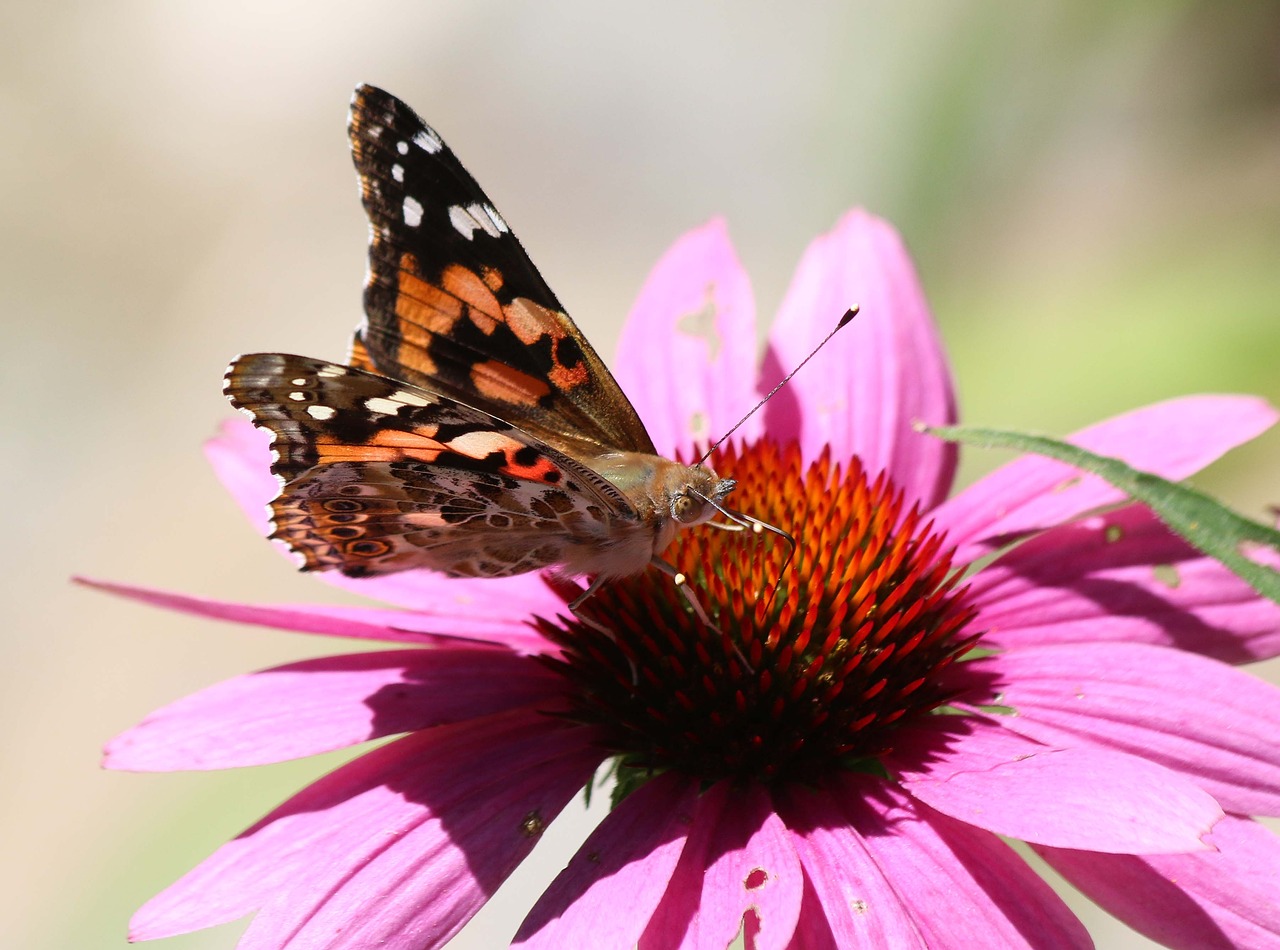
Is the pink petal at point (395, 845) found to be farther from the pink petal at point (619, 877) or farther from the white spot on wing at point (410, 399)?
the white spot on wing at point (410, 399)

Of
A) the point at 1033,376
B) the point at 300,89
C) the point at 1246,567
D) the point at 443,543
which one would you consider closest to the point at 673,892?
the point at 443,543

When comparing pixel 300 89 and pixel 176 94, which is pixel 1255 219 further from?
pixel 176 94

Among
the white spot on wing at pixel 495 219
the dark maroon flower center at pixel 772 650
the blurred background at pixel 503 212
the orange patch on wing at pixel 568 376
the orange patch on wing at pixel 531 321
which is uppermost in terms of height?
the blurred background at pixel 503 212

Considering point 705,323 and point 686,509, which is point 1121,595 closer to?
point 686,509

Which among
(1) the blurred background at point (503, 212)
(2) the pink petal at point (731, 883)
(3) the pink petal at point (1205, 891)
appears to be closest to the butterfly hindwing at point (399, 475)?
(2) the pink petal at point (731, 883)

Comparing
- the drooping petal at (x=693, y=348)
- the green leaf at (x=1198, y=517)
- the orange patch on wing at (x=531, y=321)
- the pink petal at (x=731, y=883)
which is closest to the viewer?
the green leaf at (x=1198, y=517)

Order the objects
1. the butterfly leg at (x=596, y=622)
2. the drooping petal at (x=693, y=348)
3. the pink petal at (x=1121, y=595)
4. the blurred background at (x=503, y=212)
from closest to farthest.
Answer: the butterfly leg at (x=596, y=622) < the pink petal at (x=1121, y=595) < the drooping petal at (x=693, y=348) < the blurred background at (x=503, y=212)

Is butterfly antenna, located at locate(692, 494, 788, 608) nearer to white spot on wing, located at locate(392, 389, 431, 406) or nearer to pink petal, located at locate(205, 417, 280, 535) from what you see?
white spot on wing, located at locate(392, 389, 431, 406)
